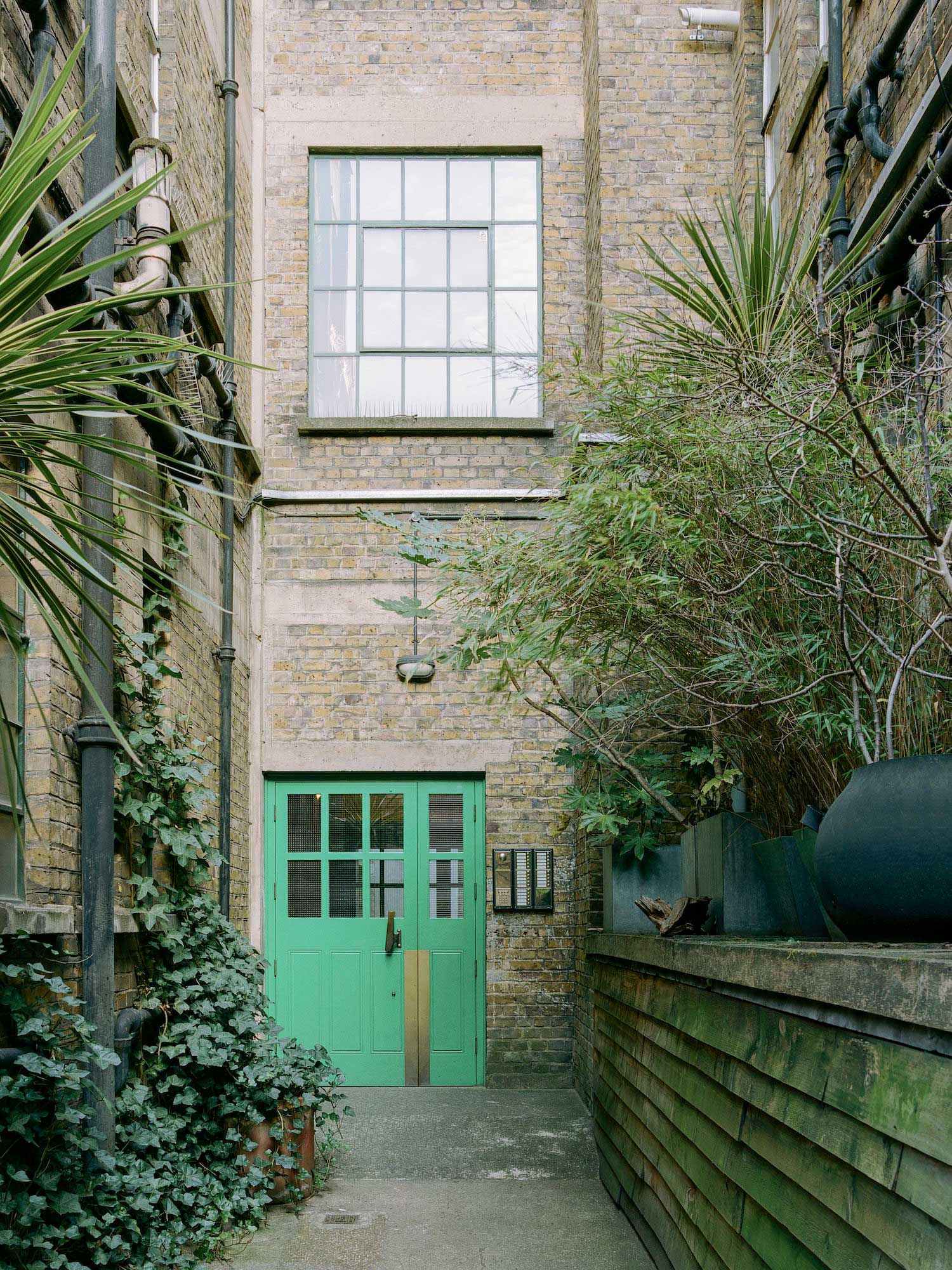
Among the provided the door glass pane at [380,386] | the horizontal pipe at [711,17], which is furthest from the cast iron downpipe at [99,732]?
the horizontal pipe at [711,17]

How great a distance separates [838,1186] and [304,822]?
6.27m

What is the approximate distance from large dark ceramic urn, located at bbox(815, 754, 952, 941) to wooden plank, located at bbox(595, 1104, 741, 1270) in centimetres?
71

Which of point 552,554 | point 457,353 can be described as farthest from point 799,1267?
point 457,353

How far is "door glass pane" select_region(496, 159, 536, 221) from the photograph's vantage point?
27.4ft

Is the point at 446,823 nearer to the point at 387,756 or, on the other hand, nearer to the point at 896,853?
the point at 387,756

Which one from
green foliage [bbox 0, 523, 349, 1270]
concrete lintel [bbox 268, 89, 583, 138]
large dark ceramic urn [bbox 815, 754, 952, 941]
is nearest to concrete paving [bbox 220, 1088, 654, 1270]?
green foliage [bbox 0, 523, 349, 1270]

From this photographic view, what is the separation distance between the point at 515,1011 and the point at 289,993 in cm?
145

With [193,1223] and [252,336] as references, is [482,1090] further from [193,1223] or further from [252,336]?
[252,336]

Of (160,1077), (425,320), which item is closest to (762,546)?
(160,1077)

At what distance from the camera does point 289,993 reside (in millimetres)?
7652

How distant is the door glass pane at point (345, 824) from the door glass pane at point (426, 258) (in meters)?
3.59

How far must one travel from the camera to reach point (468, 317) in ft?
27.4

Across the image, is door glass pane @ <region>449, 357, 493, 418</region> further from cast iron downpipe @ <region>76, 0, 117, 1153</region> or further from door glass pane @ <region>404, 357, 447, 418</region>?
cast iron downpipe @ <region>76, 0, 117, 1153</region>

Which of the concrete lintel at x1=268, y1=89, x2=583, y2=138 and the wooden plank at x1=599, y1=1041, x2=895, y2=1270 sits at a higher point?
the concrete lintel at x1=268, y1=89, x2=583, y2=138
